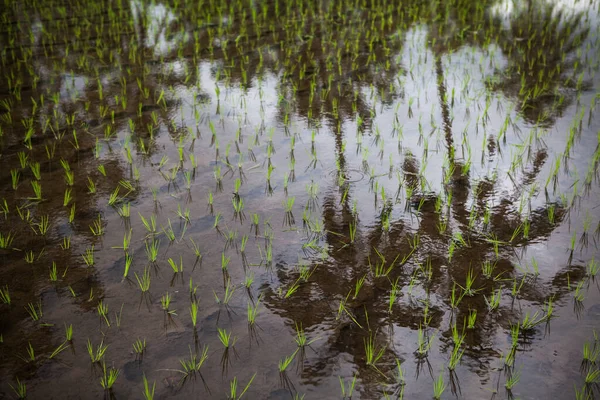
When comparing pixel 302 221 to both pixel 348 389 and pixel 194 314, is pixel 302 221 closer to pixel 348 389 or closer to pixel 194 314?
pixel 194 314

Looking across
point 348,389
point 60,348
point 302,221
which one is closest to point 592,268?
point 348,389

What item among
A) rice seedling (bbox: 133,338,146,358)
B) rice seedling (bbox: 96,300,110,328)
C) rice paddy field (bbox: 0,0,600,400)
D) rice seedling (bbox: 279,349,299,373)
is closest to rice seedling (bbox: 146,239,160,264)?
rice paddy field (bbox: 0,0,600,400)

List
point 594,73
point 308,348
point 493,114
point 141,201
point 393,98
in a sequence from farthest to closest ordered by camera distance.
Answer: point 594,73 < point 393,98 < point 493,114 < point 141,201 < point 308,348

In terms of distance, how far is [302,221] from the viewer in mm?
2771

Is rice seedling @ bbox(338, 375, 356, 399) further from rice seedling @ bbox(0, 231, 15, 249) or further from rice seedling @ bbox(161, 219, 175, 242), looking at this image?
rice seedling @ bbox(0, 231, 15, 249)

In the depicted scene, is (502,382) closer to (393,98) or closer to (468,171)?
(468,171)

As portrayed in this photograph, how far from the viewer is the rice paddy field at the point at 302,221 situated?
75.9 inches

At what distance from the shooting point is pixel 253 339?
2.05m

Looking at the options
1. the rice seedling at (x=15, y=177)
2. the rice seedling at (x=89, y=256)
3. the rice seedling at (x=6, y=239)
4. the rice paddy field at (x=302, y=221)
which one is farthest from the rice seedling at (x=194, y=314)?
the rice seedling at (x=15, y=177)

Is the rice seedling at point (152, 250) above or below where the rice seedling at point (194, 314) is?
above

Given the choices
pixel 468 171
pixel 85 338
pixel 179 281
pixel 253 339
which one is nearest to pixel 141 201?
pixel 179 281

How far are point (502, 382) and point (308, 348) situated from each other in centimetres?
73

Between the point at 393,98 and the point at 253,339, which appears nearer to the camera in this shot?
the point at 253,339

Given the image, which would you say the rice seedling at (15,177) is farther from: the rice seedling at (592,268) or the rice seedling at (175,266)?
the rice seedling at (592,268)
